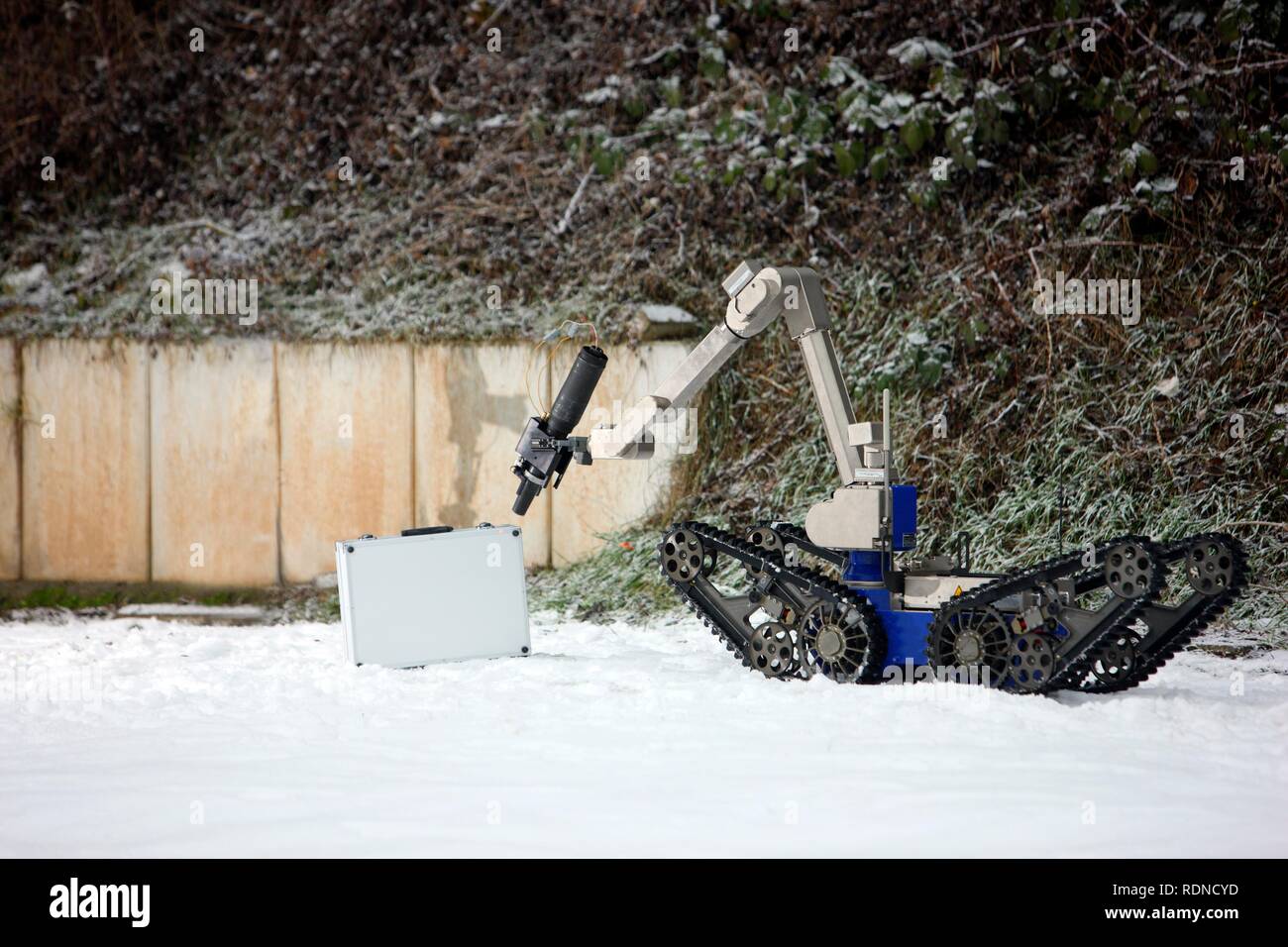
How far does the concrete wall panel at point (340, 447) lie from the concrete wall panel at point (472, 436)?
97 mm

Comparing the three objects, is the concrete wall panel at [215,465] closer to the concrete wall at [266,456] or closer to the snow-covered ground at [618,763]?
the concrete wall at [266,456]

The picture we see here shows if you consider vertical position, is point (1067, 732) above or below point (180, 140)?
below

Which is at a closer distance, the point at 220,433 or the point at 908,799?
the point at 908,799

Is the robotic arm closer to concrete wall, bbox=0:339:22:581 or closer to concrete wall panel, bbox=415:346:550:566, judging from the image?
concrete wall panel, bbox=415:346:550:566

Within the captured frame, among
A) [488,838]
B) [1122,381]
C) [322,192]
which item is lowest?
[488,838]

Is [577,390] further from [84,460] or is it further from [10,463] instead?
[10,463]

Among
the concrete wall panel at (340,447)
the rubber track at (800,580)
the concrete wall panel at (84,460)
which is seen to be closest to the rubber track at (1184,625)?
the rubber track at (800,580)

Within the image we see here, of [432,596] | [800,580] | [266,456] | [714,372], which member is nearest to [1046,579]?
[800,580]

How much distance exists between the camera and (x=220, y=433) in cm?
734

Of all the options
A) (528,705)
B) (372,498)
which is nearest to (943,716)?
(528,705)

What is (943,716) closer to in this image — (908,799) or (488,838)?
(908,799)

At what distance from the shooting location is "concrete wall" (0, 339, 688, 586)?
7.02 meters

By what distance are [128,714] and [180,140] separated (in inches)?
216

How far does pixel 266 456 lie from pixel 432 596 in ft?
8.07
